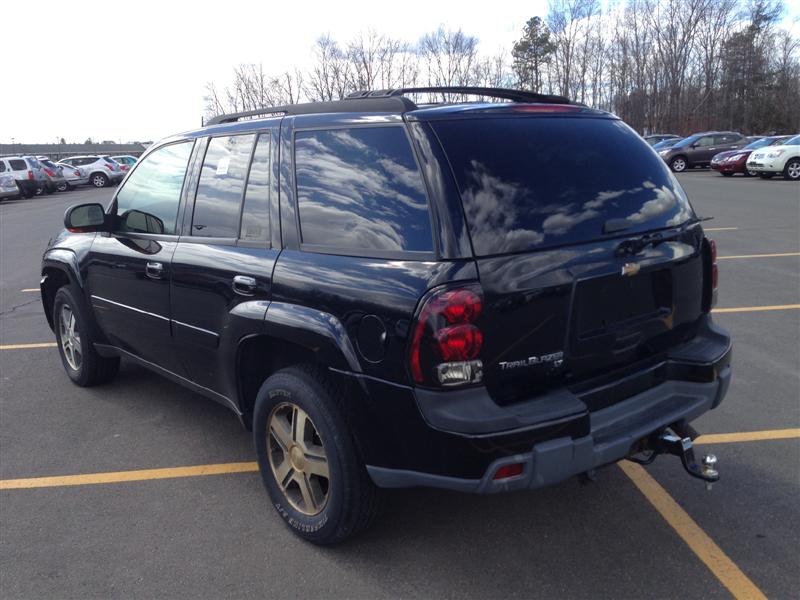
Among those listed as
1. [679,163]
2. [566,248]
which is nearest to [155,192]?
[566,248]

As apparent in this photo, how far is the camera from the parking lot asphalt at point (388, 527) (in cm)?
292

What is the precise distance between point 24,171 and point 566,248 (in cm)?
3508

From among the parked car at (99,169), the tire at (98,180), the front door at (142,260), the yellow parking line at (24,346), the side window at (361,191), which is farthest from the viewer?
the tire at (98,180)

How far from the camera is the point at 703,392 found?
3.19 metres

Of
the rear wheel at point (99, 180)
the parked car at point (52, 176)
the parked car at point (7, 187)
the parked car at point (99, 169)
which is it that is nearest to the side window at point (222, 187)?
the parked car at point (7, 187)

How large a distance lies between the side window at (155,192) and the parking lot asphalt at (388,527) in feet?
4.58

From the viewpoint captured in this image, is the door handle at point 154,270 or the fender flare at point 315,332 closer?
the fender flare at point 315,332

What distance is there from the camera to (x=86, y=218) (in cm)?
457

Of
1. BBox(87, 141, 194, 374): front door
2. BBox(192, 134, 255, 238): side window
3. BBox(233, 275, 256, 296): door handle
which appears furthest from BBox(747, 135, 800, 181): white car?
BBox(233, 275, 256, 296): door handle

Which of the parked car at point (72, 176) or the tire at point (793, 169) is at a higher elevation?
the parked car at point (72, 176)

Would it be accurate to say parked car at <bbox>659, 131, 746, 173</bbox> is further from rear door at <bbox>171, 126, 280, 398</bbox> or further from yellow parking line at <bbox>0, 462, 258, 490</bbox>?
yellow parking line at <bbox>0, 462, 258, 490</bbox>

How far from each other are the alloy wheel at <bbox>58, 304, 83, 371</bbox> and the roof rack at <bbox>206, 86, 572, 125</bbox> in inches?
94.2

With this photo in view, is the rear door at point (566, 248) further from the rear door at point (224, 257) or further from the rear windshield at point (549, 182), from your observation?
the rear door at point (224, 257)

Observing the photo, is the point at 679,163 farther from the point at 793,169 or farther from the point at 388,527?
the point at 388,527
